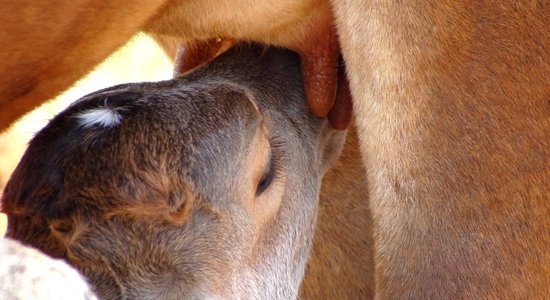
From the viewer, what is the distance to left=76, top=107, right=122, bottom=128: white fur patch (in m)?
2.51

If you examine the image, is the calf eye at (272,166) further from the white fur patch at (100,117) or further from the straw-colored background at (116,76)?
the straw-colored background at (116,76)

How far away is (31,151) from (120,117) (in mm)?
190

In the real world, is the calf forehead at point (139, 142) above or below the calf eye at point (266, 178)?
above

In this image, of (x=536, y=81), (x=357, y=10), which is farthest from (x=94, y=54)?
(x=536, y=81)

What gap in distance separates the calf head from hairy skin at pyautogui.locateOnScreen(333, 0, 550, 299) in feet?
1.01

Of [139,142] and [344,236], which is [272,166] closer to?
[139,142]

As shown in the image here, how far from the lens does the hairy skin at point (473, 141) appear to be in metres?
2.64

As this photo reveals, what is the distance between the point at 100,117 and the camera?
2.53 m

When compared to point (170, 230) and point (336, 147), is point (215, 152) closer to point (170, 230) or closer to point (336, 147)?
point (170, 230)

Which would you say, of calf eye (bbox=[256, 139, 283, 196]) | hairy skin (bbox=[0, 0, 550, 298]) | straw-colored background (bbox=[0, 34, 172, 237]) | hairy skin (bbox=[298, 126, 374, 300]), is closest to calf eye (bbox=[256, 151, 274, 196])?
calf eye (bbox=[256, 139, 283, 196])

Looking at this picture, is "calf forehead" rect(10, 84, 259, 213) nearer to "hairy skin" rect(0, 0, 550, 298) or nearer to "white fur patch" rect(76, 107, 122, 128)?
"white fur patch" rect(76, 107, 122, 128)

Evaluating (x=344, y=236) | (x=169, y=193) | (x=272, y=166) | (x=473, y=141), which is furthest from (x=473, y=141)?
(x=344, y=236)

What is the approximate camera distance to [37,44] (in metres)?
2.54

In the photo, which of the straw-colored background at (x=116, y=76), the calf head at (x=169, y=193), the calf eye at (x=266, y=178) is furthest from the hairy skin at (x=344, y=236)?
the straw-colored background at (x=116, y=76)
